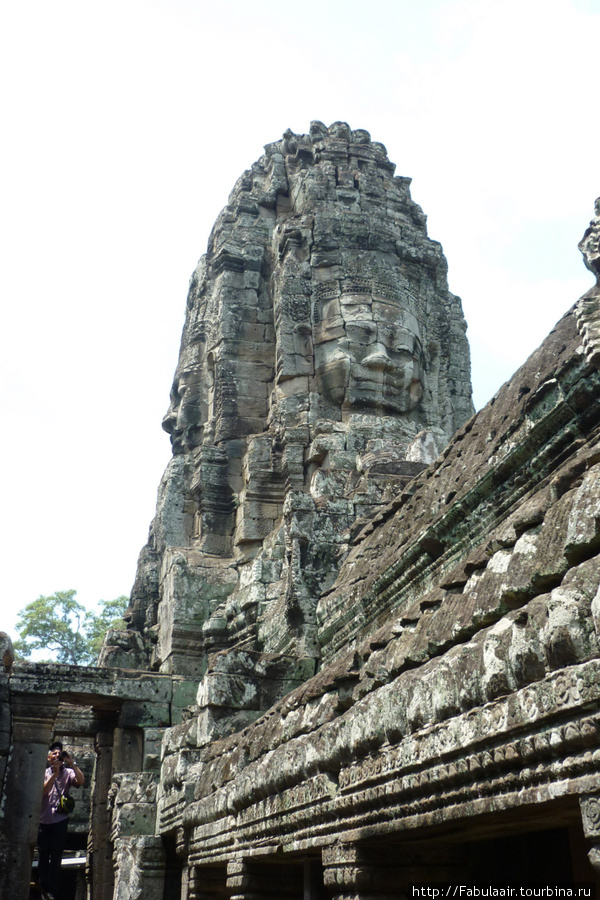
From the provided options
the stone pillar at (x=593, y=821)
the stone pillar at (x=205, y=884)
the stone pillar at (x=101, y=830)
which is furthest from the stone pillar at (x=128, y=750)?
the stone pillar at (x=593, y=821)

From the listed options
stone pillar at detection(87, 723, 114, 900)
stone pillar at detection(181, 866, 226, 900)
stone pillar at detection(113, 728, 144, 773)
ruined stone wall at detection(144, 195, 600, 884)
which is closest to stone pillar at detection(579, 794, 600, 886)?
ruined stone wall at detection(144, 195, 600, 884)

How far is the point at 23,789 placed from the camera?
1257 cm

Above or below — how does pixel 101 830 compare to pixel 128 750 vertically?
below

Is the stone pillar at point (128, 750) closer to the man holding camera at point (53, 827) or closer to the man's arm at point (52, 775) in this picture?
the man holding camera at point (53, 827)

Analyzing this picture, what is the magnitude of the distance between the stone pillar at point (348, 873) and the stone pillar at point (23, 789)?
866cm

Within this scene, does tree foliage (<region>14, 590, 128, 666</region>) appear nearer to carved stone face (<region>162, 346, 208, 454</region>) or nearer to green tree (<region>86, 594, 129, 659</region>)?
green tree (<region>86, 594, 129, 659</region>)

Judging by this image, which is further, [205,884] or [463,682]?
[205,884]

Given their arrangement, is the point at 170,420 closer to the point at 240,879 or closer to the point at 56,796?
the point at 56,796

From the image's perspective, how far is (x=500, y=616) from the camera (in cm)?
351

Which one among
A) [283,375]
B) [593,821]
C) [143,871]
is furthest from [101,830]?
[593,821]

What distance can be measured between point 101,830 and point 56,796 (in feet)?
6.06

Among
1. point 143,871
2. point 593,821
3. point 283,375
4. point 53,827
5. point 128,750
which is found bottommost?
point 143,871

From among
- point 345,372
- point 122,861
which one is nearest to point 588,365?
point 122,861

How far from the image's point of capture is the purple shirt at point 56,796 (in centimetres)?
1292
